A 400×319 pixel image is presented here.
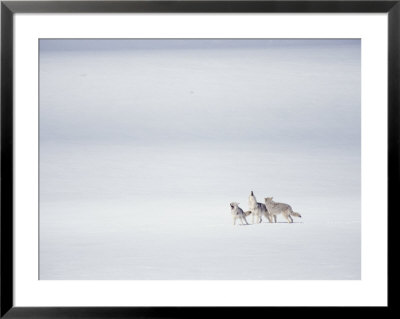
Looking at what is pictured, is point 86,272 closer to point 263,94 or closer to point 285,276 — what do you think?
point 285,276

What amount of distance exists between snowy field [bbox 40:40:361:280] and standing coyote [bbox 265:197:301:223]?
1cm

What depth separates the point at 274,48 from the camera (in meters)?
1.43

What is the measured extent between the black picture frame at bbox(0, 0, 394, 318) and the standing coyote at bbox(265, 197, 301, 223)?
0.20 meters

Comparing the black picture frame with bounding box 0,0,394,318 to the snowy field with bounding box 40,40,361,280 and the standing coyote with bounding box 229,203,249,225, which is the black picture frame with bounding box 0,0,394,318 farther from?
the standing coyote with bounding box 229,203,249,225

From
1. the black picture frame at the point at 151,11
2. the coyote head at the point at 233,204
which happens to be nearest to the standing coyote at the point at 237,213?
the coyote head at the point at 233,204

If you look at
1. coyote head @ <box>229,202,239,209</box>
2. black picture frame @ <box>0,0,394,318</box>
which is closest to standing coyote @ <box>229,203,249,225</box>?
coyote head @ <box>229,202,239,209</box>

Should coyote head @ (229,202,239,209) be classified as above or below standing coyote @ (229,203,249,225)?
above

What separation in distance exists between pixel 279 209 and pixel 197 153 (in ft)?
0.71

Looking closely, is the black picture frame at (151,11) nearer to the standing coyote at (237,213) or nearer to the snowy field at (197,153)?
the snowy field at (197,153)

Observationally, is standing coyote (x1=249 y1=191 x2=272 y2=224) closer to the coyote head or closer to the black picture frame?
the coyote head

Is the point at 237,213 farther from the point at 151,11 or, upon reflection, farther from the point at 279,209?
the point at 151,11

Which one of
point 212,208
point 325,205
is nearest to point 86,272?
point 212,208

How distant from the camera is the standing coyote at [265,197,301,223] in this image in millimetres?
1404

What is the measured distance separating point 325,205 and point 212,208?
0.25 m
